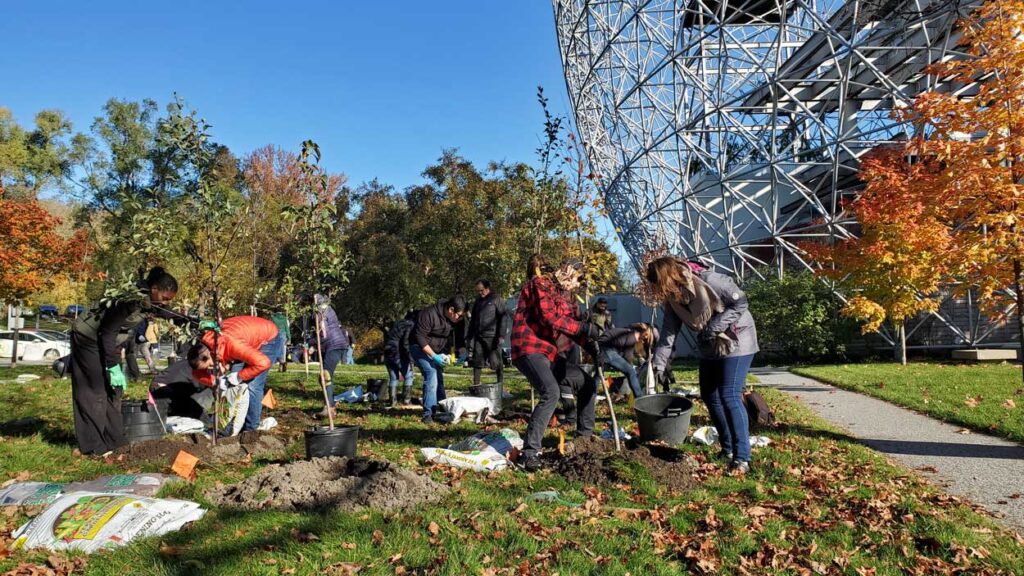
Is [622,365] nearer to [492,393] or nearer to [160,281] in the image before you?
[492,393]

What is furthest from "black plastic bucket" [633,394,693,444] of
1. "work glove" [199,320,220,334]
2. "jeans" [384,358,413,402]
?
"jeans" [384,358,413,402]

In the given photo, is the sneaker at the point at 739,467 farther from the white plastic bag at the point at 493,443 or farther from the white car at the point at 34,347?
the white car at the point at 34,347

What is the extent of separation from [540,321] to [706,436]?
7.12ft

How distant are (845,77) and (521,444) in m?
16.0

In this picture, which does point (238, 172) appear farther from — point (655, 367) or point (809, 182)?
point (655, 367)

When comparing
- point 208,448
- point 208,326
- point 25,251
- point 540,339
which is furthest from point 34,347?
point 540,339

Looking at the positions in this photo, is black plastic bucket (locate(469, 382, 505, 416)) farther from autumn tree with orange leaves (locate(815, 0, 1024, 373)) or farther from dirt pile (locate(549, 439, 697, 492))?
autumn tree with orange leaves (locate(815, 0, 1024, 373))

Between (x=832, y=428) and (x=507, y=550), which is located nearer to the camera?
(x=507, y=550)

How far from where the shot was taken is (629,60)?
81.6ft

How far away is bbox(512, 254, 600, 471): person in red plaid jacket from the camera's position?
15.8 feet

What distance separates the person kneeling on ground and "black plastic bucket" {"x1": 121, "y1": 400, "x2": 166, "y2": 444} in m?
3.19

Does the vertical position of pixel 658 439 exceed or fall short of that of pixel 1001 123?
it falls short

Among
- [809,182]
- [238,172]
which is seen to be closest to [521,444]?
[809,182]

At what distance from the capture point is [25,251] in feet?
72.3
